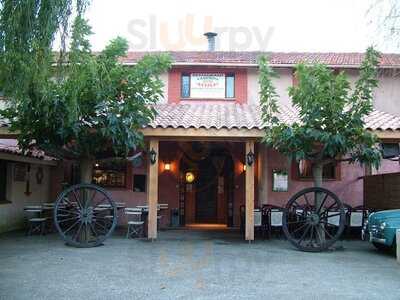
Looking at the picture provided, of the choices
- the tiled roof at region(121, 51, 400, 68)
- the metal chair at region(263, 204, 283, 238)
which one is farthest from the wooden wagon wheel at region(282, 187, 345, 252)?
the tiled roof at region(121, 51, 400, 68)

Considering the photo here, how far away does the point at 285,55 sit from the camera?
64.5 feet

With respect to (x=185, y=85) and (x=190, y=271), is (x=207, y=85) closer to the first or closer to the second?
(x=185, y=85)

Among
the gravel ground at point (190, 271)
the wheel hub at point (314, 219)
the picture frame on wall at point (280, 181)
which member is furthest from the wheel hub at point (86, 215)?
the picture frame on wall at point (280, 181)

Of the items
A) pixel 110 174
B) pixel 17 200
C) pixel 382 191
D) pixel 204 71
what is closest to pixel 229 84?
pixel 204 71

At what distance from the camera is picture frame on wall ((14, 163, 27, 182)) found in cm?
1507

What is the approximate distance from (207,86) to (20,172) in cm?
688

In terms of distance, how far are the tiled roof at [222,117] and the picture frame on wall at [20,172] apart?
4525mm

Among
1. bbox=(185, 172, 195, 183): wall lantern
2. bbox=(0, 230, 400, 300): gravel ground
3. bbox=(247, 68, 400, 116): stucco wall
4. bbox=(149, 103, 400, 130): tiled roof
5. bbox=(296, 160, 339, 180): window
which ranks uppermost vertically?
bbox=(247, 68, 400, 116): stucco wall

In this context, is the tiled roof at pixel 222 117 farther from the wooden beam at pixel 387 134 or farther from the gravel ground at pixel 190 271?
the gravel ground at pixel 190 271

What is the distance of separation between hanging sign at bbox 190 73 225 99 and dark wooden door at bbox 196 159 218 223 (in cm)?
254

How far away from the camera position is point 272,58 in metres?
18.8

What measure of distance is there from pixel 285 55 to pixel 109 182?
838cm

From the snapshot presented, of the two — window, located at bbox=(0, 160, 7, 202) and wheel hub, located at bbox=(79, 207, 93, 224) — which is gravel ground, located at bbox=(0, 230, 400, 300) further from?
window, located at bbox=(0, 160, 7, 202)

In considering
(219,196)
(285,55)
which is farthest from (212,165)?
(285,55)
